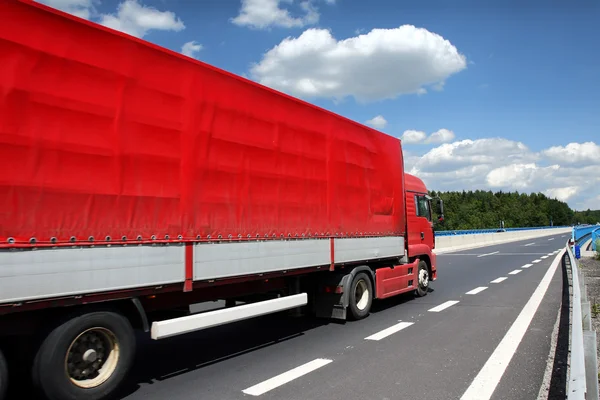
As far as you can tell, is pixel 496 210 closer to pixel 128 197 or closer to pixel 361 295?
pixel 361 295

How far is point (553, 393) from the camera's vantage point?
4.54 metres

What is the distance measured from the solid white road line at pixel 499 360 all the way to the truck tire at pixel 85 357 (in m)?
3.25

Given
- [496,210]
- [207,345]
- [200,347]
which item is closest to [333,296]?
[207,345]

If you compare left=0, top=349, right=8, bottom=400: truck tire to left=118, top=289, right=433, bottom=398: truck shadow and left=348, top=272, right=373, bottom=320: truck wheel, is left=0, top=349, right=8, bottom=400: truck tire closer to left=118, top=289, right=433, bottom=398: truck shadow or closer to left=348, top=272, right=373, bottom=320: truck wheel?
left=118, top=289, right=433, bottom=398: truck shadow

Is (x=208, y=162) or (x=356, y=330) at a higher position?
(x=208, y=162)

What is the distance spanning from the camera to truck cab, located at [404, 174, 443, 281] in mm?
10375

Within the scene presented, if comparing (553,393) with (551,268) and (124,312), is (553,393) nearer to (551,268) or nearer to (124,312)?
(124,312)

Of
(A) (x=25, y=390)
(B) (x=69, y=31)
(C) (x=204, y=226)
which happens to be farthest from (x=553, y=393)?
(B) (x=69, y=31)

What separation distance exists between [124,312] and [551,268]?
17.5m

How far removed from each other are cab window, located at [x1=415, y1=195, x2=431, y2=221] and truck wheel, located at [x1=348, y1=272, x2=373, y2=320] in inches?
118

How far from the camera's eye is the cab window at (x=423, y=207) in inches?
429

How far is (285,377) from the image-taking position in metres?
5.12

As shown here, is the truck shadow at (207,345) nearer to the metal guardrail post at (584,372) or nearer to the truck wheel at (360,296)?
the truck wheel at (360,296)

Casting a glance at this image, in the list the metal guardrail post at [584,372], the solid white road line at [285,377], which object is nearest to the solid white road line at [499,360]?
the metal guardrail post at [584,372]
